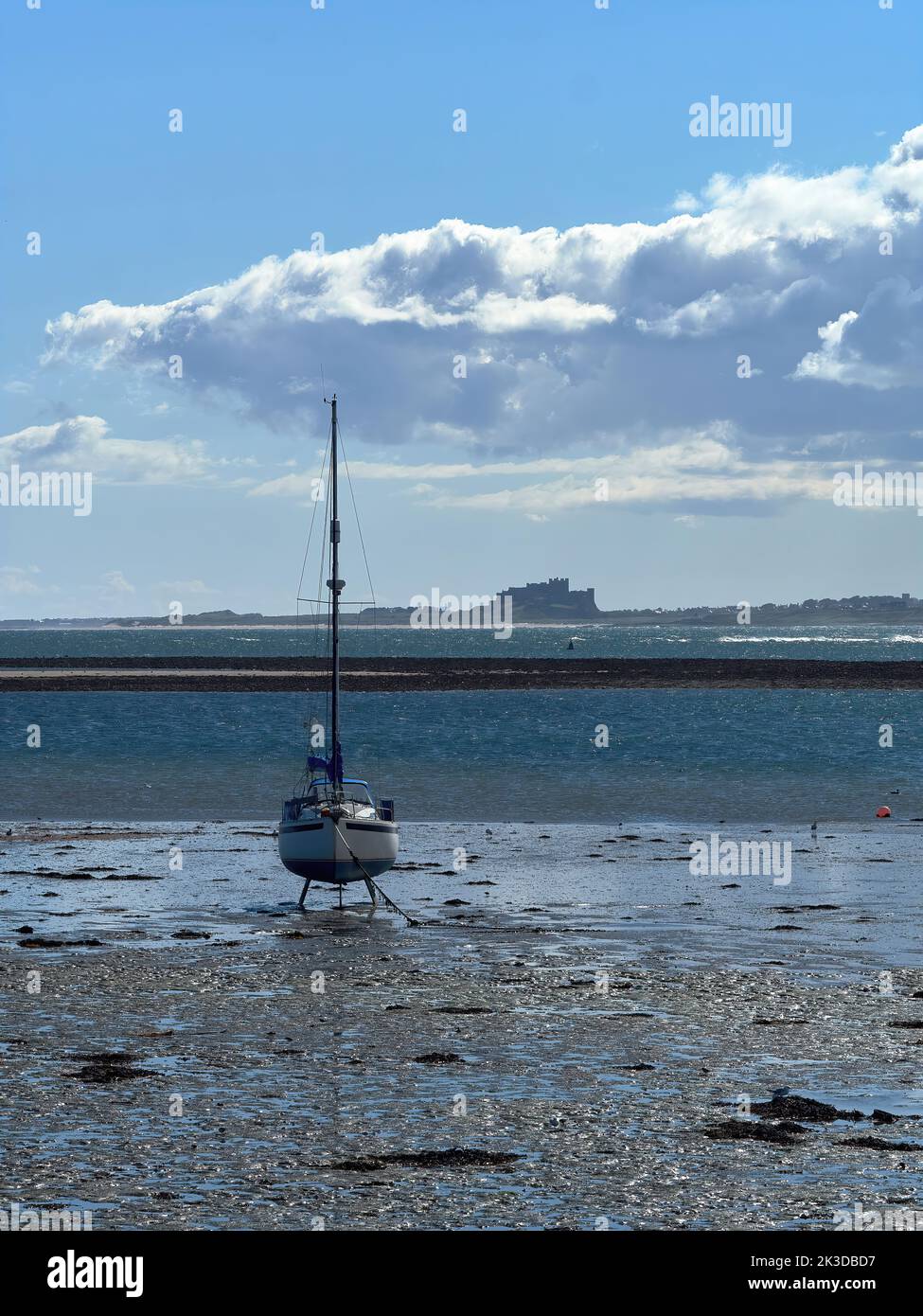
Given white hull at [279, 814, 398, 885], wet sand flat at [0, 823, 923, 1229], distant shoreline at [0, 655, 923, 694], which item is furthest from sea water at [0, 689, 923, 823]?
distant shoreline at [0, 655, 923, 694]

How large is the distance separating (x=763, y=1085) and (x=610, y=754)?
192 ft

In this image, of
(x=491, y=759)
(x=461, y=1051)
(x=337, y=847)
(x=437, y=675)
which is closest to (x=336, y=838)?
(x=337, y=847)

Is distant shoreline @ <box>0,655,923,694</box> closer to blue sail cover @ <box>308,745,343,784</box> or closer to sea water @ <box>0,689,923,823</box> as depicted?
sea water @ <box>0,689,923,823</box>

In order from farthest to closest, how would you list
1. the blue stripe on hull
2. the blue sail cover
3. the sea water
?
the sea water, the blue sail cover, the blue stripe on hull

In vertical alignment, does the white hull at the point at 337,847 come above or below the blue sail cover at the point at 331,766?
below

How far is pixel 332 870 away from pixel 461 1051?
1437 centimetres

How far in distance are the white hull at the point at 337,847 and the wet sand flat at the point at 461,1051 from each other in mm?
814

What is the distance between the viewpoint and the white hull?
33969mm

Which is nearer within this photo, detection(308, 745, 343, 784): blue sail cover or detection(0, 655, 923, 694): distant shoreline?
detection(308, 745, 343, 784): blue sail cover

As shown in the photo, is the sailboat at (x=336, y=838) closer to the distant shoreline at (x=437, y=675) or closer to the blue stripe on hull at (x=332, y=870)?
the blue stripe on hull at (x=332, y=870)

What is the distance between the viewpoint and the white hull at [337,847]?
3397 centimetres

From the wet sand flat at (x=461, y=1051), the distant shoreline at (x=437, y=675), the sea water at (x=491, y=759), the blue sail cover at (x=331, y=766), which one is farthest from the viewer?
the distant shoreline at (x=437, y=675)

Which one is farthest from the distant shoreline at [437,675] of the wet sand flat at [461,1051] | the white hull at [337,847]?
the wet sand flat at [461,1051]
